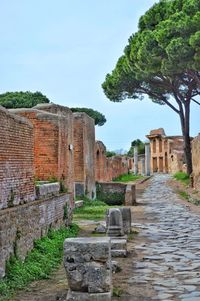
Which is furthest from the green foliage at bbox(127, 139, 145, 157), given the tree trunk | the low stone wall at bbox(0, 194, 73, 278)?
the low stone wall at bbox(0, 194, 73, 278)

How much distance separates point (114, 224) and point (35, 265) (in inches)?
132

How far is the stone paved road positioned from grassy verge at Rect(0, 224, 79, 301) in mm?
1430

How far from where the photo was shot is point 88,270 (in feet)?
21.2

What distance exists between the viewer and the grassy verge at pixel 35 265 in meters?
6.93

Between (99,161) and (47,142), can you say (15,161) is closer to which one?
(47,142)

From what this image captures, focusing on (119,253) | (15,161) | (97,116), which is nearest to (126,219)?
(119,253)

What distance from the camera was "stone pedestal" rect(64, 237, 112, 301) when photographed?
6446mm

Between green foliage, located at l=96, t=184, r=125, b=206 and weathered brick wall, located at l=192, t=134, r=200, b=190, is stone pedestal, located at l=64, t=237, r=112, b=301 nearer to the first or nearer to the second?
green foliage, located at l=96, t=184, r=125, b=206

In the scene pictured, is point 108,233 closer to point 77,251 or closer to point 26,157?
point 26,157

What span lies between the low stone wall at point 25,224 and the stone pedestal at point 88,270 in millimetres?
1058

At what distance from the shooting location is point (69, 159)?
50.9ft

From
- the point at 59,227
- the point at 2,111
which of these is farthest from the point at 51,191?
the point at 2,111

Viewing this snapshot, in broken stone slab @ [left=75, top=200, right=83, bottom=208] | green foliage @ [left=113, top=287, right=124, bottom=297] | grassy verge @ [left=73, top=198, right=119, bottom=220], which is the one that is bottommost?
green foliage @ [left=113, top=287, right=124, bottom=297]

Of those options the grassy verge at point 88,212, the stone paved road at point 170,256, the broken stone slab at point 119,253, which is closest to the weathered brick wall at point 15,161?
the broken stone slab at point 119,253
